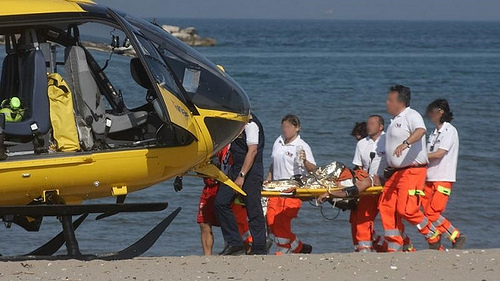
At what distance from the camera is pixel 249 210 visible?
995 cm

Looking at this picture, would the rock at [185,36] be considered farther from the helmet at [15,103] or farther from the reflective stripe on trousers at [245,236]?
the helmet at [15,103]

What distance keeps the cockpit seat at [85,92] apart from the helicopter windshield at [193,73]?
54 centimetres

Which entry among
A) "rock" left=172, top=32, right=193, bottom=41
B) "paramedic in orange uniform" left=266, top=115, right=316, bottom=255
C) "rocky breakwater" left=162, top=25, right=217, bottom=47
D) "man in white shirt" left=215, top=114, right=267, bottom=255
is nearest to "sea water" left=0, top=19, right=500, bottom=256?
"man in white shirt" left=215, top=114, right=267, bottom=255

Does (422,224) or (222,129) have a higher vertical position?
(222,129)

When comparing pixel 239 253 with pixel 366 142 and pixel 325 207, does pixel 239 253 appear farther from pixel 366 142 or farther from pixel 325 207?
pixel 325 207

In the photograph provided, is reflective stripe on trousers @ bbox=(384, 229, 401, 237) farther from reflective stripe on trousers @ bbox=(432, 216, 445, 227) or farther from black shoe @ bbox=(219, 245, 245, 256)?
black shoe @ bbox=(219, 245, 245, 256)

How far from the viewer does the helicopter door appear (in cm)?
811

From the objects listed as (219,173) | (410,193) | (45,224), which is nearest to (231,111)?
(219,173)

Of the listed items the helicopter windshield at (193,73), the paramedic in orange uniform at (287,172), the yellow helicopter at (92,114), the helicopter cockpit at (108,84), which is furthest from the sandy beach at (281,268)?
the paramedic in orange uniform at (287,172)

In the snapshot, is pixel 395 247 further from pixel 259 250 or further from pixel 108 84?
pixel 108 84

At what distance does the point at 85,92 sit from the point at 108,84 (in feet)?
1.98

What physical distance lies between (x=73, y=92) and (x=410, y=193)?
11.1ft

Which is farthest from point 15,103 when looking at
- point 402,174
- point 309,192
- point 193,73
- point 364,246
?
point 364,246

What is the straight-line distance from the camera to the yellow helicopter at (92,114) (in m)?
8.13
